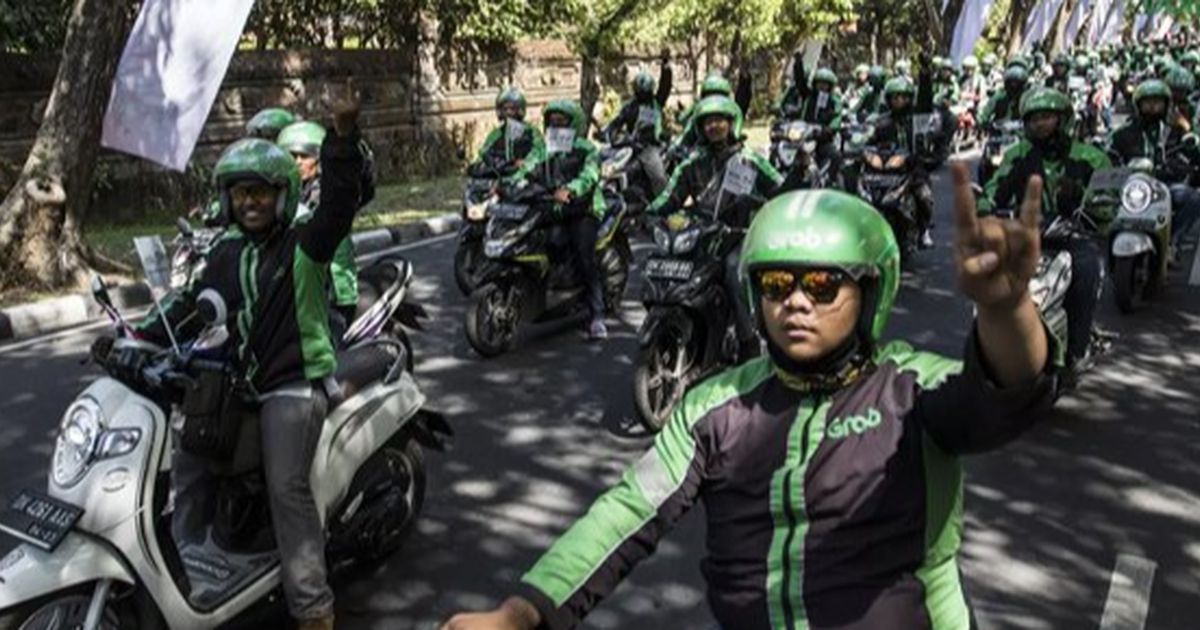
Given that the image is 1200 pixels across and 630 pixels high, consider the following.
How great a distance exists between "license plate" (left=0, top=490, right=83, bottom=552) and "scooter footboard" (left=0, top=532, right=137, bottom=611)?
Answer: 0.10 ft

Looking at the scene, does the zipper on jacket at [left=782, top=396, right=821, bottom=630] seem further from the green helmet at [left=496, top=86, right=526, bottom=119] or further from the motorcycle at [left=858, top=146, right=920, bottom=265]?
the motorcycle at [left=858, top=146, right=920, bottom=265]

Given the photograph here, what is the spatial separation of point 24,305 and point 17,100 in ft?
16.3

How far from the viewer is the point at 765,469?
2262 mm

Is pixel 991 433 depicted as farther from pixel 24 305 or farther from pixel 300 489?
pixel 24 305

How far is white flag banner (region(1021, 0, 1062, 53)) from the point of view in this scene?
104 feet

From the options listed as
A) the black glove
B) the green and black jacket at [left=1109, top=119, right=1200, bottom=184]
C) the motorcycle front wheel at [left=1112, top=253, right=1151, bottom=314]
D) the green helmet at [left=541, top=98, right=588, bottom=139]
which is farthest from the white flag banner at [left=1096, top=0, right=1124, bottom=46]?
the black glove

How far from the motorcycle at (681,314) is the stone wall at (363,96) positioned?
855cm

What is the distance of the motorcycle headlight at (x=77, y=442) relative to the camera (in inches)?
131

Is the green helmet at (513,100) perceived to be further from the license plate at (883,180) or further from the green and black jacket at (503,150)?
the license plate at (883,180)

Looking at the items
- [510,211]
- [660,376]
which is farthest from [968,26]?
[660,376]

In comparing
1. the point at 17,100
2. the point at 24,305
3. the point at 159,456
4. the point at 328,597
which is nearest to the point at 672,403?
the point at 328,597

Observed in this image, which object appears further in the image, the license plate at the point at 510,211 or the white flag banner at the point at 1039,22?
the white flag banner at the point at 1039,22

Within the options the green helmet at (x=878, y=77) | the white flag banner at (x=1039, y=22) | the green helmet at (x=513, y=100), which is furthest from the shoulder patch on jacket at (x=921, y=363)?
the white flag banner at (x=1039, y=22)

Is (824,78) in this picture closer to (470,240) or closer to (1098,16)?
(470,240)
